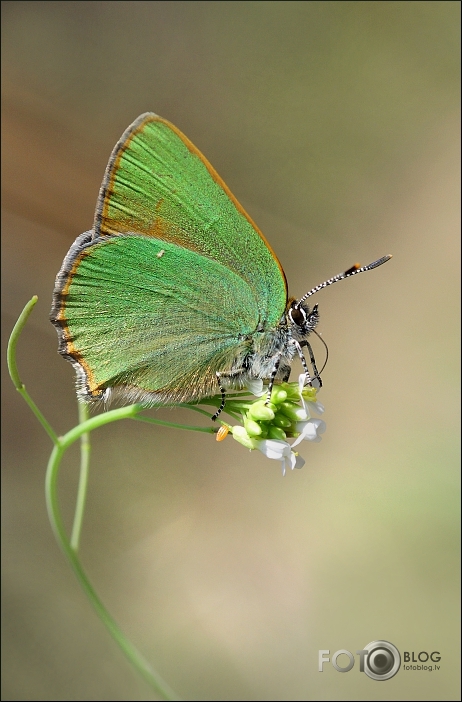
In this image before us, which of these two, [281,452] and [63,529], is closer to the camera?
[281,452]

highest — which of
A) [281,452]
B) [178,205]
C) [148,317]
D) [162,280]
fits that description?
[178,205]

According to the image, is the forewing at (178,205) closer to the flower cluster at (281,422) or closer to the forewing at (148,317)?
the forewing at (148,317)

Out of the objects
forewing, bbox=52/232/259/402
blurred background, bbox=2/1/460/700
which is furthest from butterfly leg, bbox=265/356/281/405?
blurred background, bbox=2/1/460/700

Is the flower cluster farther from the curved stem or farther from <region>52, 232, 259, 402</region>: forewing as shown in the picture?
the curved stem

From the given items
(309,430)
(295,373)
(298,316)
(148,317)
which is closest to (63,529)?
(148,317)

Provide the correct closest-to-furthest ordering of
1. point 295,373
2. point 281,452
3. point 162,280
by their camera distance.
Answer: point 281,452
point 162,280
point 295,373

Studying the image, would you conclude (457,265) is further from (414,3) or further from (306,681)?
(306,681)

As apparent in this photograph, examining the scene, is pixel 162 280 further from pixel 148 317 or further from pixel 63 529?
pixel 63 529

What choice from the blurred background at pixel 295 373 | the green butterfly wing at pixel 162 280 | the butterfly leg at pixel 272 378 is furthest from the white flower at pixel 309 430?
the blurred background at pixel 295 373
